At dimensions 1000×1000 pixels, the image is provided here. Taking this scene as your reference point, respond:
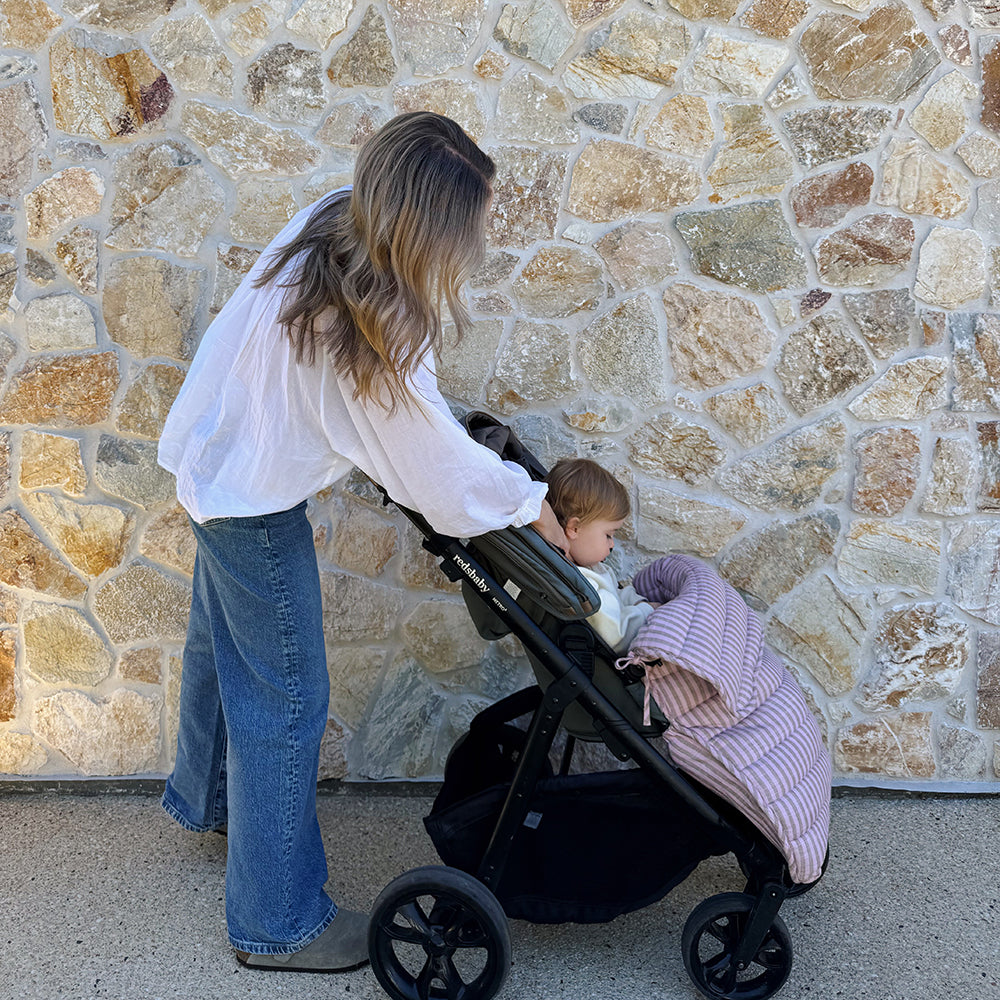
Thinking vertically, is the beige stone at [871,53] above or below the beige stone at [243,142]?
above

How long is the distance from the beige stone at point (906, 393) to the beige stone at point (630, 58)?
986 mm

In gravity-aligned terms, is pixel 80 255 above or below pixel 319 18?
below

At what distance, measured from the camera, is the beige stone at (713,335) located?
2.60 meters

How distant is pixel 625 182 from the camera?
2.57 m

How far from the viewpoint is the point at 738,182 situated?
2.55 m

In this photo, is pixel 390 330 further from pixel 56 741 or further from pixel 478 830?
pixel 56 741

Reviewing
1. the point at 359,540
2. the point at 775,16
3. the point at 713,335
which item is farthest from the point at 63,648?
the point at 775,16

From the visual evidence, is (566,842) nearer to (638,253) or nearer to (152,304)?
(638,253)

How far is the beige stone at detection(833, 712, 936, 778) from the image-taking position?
2773mm

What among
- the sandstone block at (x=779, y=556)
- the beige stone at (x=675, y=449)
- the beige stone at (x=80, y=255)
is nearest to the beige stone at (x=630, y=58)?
the beige stone at (x=675, y=449)

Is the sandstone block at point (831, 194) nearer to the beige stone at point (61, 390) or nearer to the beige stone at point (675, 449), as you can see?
the beige stone at point (675, 449)

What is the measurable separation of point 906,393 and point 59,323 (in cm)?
231

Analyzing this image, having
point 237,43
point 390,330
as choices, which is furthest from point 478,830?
point 237,43

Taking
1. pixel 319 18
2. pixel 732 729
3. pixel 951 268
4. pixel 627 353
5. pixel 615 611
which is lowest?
pixel 732 729
